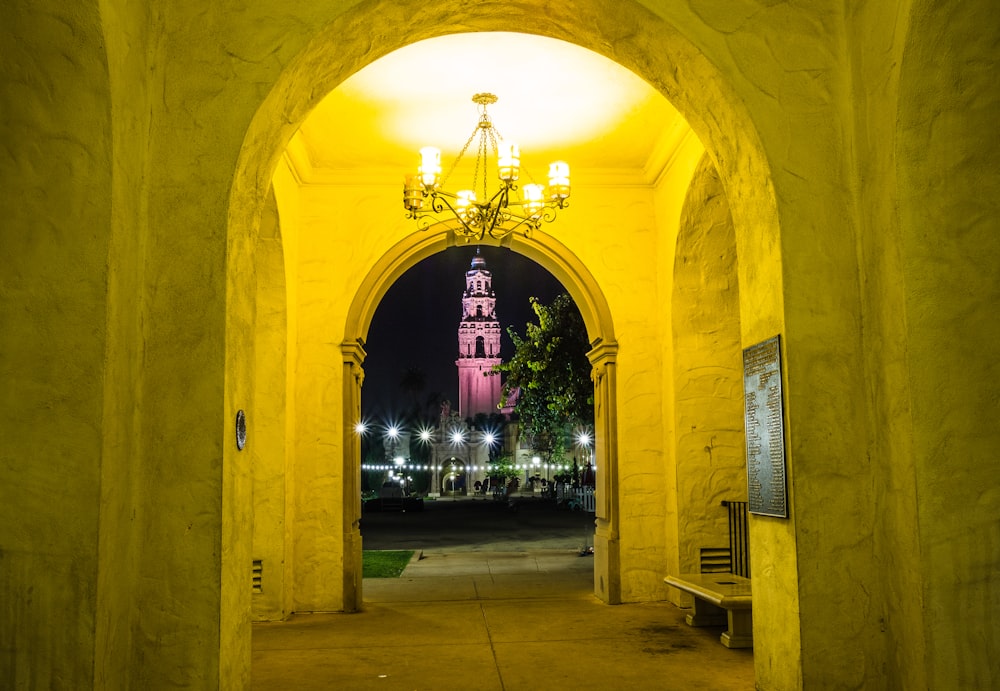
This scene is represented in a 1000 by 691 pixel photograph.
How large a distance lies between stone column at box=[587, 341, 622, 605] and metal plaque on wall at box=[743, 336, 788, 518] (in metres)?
3.77

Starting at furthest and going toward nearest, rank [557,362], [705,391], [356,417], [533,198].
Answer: [557,362] < [356,417] < [705,391] < [533,198]

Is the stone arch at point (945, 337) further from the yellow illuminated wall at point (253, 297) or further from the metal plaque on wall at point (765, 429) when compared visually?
the metal plaque on wall at point (765, 429)

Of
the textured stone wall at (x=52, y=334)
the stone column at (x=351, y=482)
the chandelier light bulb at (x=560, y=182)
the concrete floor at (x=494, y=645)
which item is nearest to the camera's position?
the textured stone wall at (x=52, y=334)

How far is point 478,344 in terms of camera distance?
68.4 m

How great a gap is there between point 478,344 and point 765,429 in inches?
2512

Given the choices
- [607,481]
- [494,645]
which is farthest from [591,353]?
[494,645]

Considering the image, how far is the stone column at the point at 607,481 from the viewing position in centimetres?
850

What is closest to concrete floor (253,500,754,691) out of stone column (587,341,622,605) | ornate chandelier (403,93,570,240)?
stone column (587,341,622,605)

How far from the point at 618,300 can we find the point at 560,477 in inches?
969

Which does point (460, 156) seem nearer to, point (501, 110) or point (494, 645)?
point (501, 110)

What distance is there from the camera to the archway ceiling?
6.59 meters

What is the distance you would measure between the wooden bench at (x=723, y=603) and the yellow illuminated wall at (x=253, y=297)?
167cm

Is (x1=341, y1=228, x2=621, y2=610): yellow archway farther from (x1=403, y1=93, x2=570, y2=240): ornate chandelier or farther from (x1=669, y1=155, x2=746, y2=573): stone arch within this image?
(x1=669, y1=155, x2=746, y2=573): stone arch

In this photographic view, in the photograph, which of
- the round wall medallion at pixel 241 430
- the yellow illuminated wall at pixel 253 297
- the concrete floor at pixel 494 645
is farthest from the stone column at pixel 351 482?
the round wall medallion at pixel 241 430
